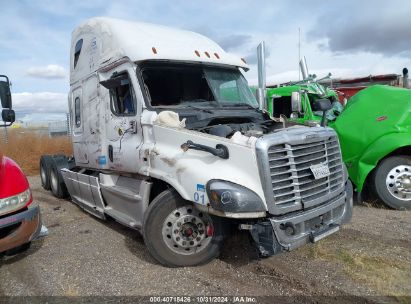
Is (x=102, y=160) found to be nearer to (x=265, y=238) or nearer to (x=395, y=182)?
(x=265, y=238)

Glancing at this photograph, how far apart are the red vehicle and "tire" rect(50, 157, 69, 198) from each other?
4083 millimetres

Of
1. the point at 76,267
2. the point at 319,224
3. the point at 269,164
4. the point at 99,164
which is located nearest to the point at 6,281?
the point at 76,267

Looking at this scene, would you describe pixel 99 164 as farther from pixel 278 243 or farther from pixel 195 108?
pixel 278 243

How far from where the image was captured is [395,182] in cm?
666

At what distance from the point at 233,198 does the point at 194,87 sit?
7.77ft

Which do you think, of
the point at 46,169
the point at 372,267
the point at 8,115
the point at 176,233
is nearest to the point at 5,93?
the point at 8,115

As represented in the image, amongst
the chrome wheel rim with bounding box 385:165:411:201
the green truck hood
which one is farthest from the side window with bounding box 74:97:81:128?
the chrome wheel rim with bounding box 385:165:411:201

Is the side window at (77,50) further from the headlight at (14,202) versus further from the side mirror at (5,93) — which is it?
the headlight at (14,202)

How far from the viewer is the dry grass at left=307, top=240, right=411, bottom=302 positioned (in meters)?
3.89

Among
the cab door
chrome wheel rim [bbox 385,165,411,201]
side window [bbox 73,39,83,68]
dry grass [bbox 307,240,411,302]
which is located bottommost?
dry grass [bbox 307,240,411,302]

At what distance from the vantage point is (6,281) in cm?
436

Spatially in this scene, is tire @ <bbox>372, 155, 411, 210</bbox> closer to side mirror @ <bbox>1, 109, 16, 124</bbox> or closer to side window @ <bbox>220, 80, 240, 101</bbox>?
side window @ <bbox>220, 80, 240, 101</bbox>

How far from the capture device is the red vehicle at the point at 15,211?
4199 millimetres

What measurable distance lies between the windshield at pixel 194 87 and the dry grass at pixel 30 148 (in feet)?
34.3
